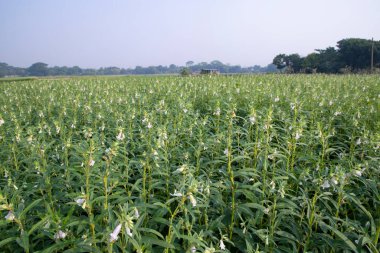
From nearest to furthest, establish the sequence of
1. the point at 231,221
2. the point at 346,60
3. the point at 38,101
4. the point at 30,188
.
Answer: the point at 231,221 → the point at 30,188 → the point at 38,101 → the point at 346,60

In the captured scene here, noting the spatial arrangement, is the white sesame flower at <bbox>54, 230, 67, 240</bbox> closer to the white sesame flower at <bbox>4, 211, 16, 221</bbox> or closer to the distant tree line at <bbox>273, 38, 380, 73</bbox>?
the white sesame flower at <bbox>4, 211, 16, 221</bbox>

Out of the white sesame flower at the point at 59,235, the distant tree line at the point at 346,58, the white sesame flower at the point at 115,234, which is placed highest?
the distant tree line at the point at 346,58

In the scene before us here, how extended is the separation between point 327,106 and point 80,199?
6774mm

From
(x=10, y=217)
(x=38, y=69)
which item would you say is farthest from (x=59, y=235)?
(x=38, y=69)

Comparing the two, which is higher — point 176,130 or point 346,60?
point 346,60

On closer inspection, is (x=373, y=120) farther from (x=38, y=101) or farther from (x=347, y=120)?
(x=38, y=101)

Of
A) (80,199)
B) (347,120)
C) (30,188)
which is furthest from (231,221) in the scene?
(347,120)

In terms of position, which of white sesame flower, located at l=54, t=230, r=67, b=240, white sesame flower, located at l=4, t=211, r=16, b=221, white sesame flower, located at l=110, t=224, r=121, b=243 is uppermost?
white sesame flower, located at l=110, t=224, r=121, b=243

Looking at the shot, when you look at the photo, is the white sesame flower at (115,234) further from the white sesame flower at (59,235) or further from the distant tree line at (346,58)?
the distant tree line at (346,58)

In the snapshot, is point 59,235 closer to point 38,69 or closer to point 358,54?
point 358,54

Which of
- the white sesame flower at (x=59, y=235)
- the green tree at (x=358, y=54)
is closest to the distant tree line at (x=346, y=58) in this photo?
the green tree at (x=358, y=54)

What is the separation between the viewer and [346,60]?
4531 centimetres

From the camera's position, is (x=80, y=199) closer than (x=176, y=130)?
Yes

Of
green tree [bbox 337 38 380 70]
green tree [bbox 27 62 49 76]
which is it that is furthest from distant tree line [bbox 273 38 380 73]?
green tree [bbox 27 62 49 76]
